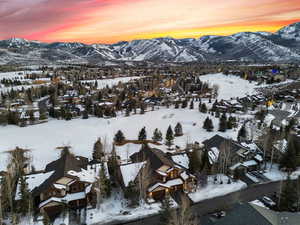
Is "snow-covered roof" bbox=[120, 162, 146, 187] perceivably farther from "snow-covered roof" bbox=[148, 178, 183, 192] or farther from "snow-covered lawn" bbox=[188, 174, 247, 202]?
"snow-covered lawn" bbox=[188, 174, 247, 202]

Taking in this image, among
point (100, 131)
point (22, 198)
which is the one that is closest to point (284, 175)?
point (22, 198)

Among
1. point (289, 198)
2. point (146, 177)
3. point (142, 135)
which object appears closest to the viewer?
point (289, 198)

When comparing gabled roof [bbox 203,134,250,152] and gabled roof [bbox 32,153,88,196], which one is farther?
gabled roof [bbox 203,134,250,152]

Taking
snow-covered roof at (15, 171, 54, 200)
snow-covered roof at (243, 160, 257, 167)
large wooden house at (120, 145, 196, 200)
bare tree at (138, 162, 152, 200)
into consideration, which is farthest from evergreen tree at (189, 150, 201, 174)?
snow-covered roof at (15, 171, 54, 200)

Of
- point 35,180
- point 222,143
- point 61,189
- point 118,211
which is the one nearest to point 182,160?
point 222,143

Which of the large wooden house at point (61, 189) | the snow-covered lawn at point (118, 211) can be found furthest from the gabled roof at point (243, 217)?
the large wooden house at point (61, 189)

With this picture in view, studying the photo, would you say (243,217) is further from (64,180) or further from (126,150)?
(126,150)

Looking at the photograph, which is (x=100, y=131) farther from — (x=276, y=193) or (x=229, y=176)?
(x=276, y=193)

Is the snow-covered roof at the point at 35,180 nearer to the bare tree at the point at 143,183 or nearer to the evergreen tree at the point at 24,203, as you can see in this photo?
the evergreen tree at the point at 24,203
